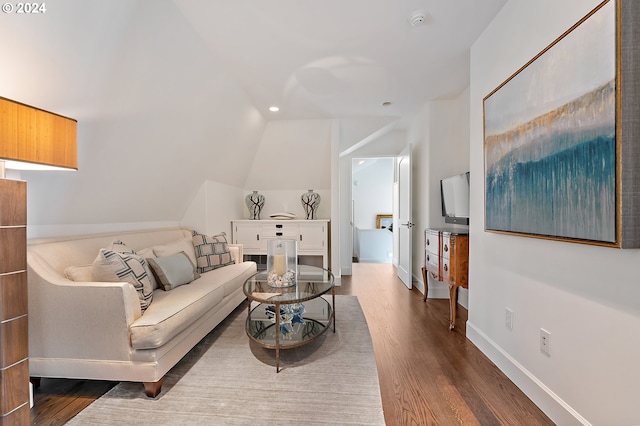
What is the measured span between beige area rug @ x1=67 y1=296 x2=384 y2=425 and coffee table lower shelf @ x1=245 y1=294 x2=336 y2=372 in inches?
4.9

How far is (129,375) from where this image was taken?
148 cm

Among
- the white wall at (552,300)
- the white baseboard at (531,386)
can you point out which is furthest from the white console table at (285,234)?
the white baseboard at (531,386)

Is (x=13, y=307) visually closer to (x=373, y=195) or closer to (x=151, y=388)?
(x=151, y=388)

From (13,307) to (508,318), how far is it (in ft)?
8.89

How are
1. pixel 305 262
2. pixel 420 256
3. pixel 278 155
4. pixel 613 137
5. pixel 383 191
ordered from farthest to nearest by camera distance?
pixel 383 191, pixel 305 262, pixel 278 155, pixel 420 256, pixel 613 137

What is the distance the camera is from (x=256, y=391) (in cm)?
155

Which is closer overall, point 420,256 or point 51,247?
point 51,247

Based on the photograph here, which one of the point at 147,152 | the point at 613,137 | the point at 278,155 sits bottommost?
the point at 613,137

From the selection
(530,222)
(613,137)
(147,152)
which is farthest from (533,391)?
(147,152)

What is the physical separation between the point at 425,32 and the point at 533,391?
2.44 m

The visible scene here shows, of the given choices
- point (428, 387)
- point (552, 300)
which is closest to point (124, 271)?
point (428, 387)

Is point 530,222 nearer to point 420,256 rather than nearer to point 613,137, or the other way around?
point 613,137

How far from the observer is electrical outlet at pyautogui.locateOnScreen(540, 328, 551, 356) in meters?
1.41

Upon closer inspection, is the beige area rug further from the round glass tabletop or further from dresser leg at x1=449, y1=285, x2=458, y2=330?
dresser leg at x1=449, y1=285, x2=458, y2=330
